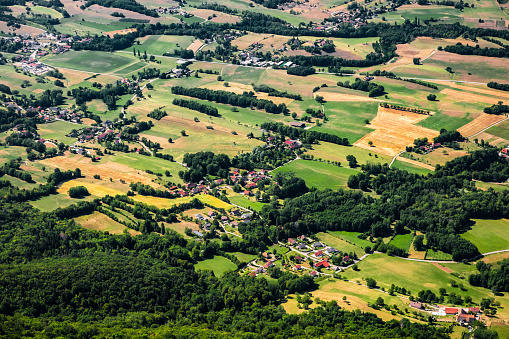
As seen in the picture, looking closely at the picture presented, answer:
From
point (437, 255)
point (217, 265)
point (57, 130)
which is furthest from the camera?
point (57, 130)

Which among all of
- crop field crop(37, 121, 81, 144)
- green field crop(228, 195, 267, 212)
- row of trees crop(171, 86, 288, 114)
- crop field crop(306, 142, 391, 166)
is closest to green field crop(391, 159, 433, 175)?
crop field crop(306, 142, 391, 166)

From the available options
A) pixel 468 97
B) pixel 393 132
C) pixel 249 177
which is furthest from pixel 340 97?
pixel 249 177

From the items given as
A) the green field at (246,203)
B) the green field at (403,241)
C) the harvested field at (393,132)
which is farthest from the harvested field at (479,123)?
the green field at (246,203)

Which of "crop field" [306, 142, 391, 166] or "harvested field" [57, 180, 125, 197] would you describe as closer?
"harvested field" [57, 180, 125, 197]

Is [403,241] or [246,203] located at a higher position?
[403,241]

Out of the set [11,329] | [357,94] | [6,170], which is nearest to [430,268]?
[11,329]

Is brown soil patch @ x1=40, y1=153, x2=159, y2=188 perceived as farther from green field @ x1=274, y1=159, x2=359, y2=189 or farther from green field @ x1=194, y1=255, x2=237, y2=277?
green field @ x1=274, y1=159, x2=359, y2=189

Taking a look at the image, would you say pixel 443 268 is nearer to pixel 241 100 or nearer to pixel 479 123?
pixel 479 123

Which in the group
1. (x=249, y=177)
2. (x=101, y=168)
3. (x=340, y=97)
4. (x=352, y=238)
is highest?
(x=340, y=97)
